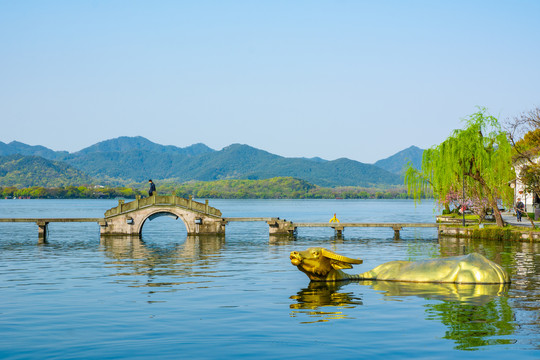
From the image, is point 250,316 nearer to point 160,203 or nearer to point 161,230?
point 160,203

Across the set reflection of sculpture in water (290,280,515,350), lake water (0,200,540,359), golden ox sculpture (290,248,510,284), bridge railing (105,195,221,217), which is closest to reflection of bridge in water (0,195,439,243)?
bridge railing (105,195,221,217)

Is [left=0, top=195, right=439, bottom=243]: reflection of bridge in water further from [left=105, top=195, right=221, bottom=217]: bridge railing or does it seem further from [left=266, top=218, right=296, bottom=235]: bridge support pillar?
[left=266, top=218, right=296, bottom=235]: bridge support pillar

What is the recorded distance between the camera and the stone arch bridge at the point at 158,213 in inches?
2258

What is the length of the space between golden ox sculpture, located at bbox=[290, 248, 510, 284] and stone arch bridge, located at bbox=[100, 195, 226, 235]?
36093mm

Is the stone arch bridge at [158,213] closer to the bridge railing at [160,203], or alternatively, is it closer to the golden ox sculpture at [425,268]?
the bridge railing at [160,203]

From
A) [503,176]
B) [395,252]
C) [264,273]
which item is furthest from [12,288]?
[503,176]

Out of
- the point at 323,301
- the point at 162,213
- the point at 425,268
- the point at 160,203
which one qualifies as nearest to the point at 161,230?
the point at 162,213

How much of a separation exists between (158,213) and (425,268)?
40.1m

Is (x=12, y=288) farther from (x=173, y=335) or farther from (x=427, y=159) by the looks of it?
(x=427, y=159)

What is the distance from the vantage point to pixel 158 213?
193ft

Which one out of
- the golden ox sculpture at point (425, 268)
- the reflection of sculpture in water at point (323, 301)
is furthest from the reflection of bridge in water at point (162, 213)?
the reflection of sculpture in water at point (323, 301)

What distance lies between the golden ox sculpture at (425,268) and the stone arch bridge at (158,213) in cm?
3609

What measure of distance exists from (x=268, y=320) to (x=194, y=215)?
4230 centimetres

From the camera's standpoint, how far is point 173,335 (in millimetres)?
15422
